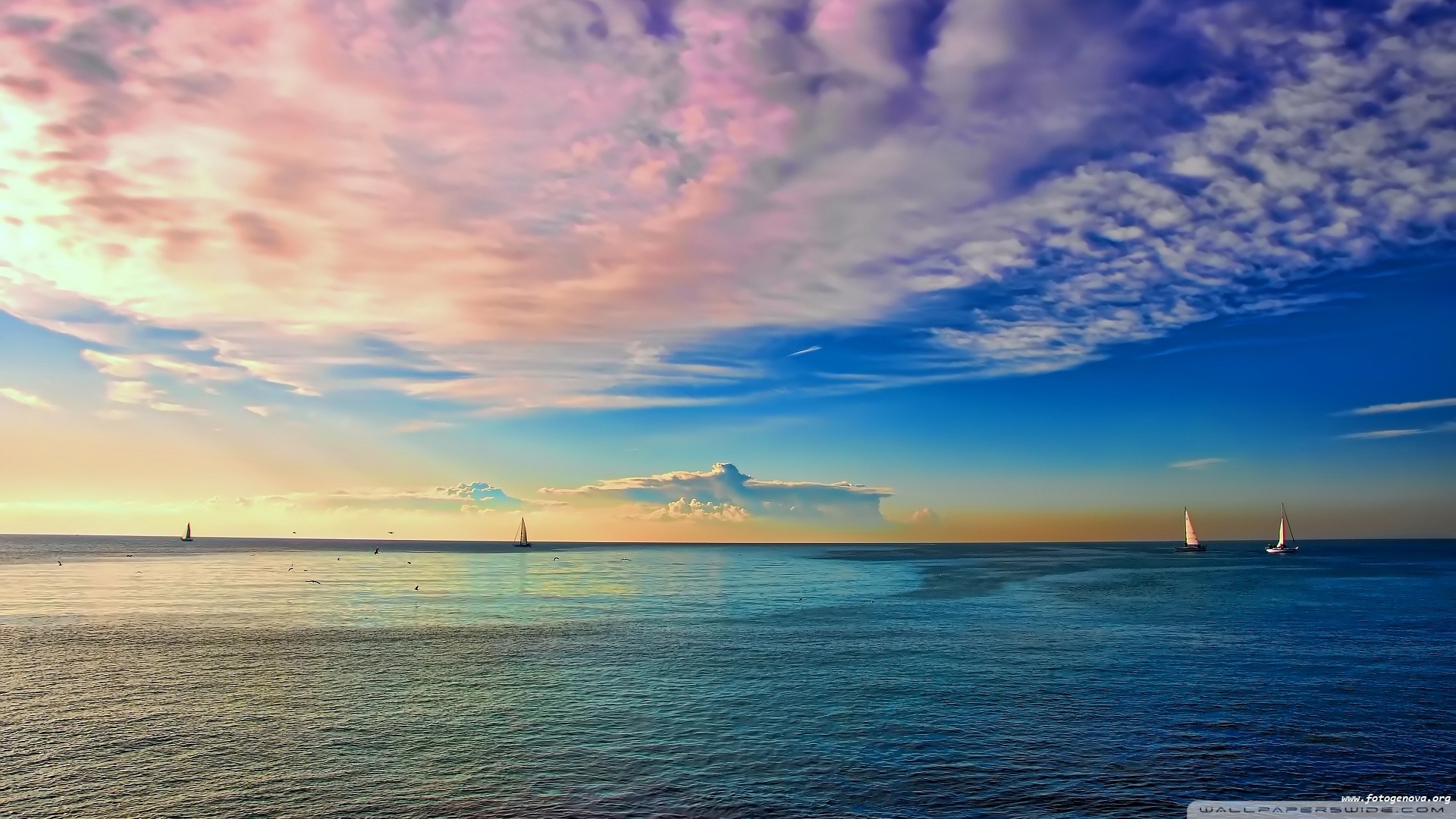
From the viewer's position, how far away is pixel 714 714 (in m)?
55.7

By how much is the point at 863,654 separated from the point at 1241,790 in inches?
1623

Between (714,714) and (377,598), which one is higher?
(714,714)

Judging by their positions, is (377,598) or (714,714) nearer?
(714,714)

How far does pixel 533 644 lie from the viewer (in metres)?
86.1

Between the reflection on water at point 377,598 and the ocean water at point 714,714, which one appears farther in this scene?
the reflection on water at point 377,598

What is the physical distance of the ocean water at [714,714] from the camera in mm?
40250

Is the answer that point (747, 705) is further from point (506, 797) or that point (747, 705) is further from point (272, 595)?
point (272, 595)

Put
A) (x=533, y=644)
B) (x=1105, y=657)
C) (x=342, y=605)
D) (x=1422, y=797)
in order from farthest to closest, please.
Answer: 1. (x=342, y=605)
2. (x=533, y=644)
3. (x=1105, y=657)
4. (x=1422, y=797)

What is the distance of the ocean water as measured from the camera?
132 ft

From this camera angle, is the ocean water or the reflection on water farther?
the reflection on water

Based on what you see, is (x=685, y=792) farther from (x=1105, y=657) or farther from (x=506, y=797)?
(x=1105, y=657)

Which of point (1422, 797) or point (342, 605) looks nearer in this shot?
point (1422, 797)

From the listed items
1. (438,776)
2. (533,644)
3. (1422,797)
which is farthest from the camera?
(533,644)

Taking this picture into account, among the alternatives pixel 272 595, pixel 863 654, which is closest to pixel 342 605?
pixel 272 595
